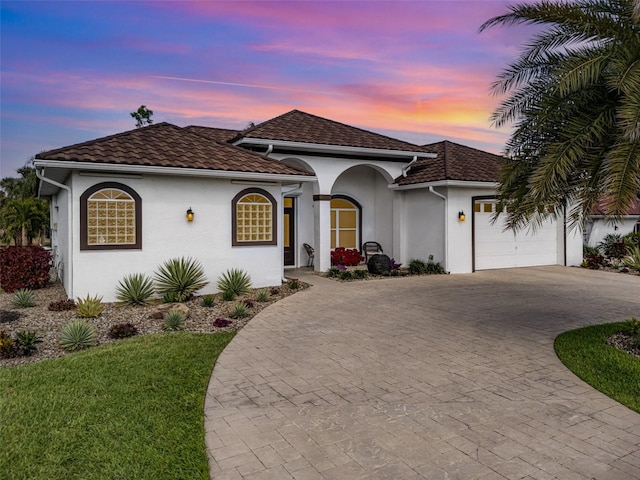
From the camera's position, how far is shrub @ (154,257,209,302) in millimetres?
10805

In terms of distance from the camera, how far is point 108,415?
4.50m

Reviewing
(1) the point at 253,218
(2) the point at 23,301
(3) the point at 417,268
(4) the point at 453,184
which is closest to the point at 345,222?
(3) the point at 417,268

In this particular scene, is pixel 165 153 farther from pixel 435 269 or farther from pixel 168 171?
pixel 435 269

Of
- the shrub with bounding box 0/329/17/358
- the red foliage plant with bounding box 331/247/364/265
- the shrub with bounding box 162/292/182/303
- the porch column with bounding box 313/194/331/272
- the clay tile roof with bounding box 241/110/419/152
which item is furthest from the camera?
the red foliage plant with bounding box 331/247/364/265

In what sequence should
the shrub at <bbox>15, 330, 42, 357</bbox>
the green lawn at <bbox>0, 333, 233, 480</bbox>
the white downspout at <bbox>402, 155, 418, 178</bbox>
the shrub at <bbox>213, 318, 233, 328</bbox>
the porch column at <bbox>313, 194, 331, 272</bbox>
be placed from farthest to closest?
1. the white downspout at <bbox>402, 155, 418, 178</bbox>
2. the porch column at <bbox>313, 194, 331, 272</bbox>
3. the shrub at <bbox>213, 318, 233, 328</bbox>
4. the shrub at <bbox>15, 330, 42, 357</bbox>
5. the green lawn at <bbox>0, 333, 233, 480</bbox>

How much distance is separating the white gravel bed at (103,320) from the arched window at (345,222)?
7311 mm

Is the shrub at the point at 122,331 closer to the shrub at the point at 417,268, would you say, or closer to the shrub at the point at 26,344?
the shrub at the point at 26,344

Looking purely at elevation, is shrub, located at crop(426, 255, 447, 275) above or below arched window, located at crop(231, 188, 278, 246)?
below

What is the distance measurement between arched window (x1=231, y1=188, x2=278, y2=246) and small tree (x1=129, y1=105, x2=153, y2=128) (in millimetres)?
30763

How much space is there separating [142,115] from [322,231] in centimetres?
3011

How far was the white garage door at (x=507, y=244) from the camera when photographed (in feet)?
54.5

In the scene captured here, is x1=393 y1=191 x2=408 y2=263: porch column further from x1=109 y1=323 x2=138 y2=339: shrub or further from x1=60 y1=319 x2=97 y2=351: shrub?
x1=60 y1=319 x2=97 y2=351: shrub

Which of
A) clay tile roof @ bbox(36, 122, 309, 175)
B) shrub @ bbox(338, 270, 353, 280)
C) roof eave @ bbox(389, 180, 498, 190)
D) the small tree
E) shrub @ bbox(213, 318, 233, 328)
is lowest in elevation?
shrub @ bbox(213, 318, 233, 328)

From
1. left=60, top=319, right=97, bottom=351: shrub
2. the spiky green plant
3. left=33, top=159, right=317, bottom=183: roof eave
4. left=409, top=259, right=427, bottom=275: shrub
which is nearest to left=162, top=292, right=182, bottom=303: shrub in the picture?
the spiky green plant
